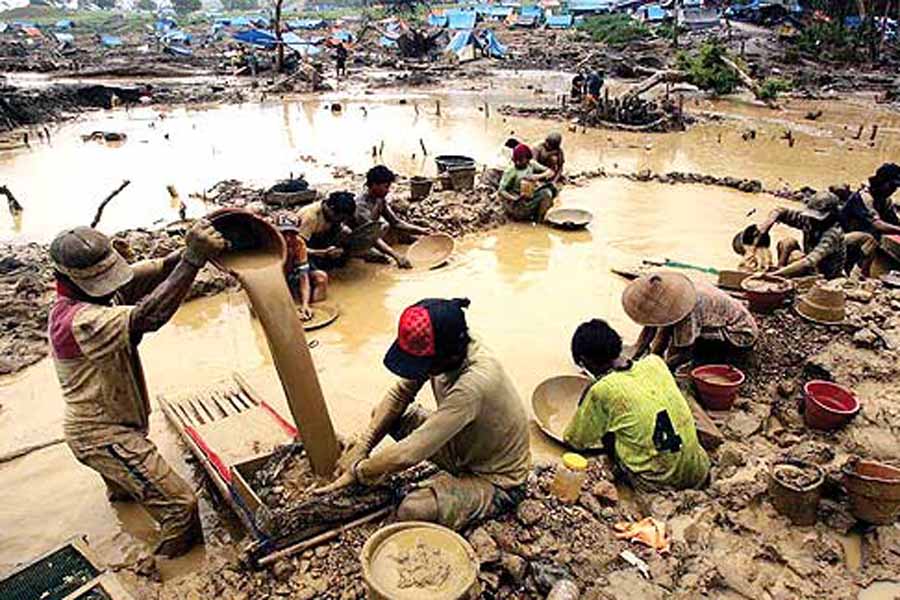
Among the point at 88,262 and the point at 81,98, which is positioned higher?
the point at 88,262

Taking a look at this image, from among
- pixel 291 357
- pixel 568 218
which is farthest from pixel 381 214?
pixel 291 357

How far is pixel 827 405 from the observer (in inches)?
169

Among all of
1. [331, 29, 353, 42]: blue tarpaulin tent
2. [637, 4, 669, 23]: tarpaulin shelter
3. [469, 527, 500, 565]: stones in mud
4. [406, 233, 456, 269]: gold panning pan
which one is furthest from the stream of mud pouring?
[637, 4, 669, 23]: tarpaulin shelter

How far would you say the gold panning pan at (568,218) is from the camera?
8.70 meters

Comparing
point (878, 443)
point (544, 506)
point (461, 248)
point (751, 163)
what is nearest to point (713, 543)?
point (544, 506)

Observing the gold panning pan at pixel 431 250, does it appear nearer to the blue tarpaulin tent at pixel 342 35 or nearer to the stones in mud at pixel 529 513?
the stones in mud at pixel 529 513

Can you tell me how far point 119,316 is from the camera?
309 centimetres

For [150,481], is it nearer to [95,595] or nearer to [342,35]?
[95,595]

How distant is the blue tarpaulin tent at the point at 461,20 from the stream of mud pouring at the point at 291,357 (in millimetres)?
41454

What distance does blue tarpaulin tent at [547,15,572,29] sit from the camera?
44.8 metres

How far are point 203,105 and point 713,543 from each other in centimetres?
2166

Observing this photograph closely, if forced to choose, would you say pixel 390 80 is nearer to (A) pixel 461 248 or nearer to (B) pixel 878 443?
(A) pixel 461 248

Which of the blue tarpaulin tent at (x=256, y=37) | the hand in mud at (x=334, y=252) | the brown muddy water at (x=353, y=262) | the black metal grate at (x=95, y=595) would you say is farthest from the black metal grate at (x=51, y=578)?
the blue tarpaulin tent at (x=256, y=37)

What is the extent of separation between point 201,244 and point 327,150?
11450 mm
